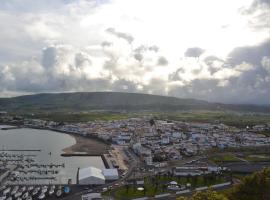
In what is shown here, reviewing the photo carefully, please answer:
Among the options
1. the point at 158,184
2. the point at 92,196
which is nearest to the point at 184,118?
the point at 158,184

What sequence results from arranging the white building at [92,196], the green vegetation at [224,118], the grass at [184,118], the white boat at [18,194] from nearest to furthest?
the white building at [92,196]
the white boat at [18,194]
the green vegetation at [224,118]
the grass at [184,118]

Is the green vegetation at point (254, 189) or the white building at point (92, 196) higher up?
the green vegetation at point (254, 189)

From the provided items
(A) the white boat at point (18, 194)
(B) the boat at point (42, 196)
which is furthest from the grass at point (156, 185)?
(A) the white boat at point (18, 194)

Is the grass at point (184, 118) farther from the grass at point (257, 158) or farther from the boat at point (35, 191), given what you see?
the boat at point (35, 191)

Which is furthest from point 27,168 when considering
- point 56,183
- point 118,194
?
point 118,194

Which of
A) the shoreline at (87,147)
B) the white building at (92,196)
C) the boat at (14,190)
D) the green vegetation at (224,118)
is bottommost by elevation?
the white building at (92,196)

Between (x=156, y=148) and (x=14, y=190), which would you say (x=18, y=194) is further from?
(x=156, y=148)

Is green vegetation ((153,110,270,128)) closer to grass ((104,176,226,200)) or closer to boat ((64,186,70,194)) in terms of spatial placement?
grass ((104,176,226,200))
